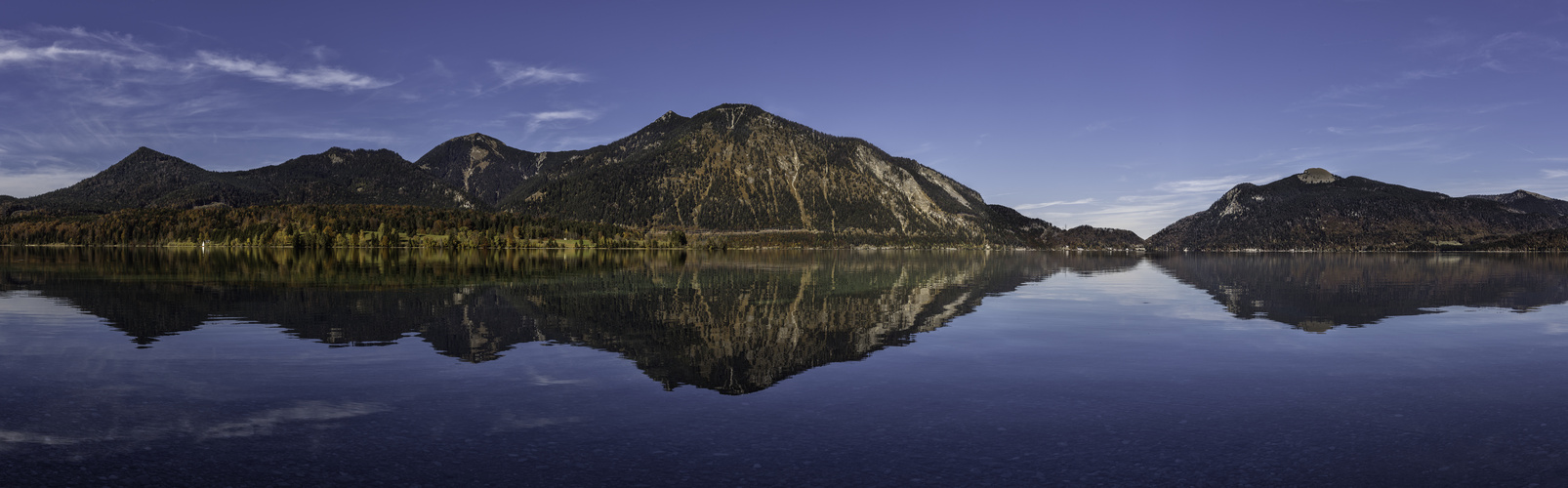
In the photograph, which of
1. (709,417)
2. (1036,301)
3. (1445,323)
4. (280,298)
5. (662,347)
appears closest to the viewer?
(709,417)

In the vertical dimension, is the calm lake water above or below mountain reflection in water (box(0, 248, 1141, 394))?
below

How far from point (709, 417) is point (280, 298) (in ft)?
125

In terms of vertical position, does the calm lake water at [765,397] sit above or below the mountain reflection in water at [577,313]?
below

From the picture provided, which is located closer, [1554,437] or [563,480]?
[563,480]

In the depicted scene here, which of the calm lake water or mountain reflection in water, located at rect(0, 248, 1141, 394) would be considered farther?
mountain reflection in water, located at rect(0, 248, 1141, 394)

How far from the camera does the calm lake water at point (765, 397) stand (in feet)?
42.5

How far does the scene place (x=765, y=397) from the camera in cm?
1847

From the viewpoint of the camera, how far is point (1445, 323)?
121ft

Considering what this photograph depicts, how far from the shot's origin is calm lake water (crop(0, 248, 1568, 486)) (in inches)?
510

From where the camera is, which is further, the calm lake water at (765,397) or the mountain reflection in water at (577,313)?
the mountain reflection in water at (577,313)

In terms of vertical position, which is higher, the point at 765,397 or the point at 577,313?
the point at 577,313

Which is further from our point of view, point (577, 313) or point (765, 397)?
point (577, 313)

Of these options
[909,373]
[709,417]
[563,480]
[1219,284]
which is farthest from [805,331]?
[1219,284]

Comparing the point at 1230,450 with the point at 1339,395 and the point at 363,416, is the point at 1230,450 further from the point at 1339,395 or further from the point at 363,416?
the point at 363,416
